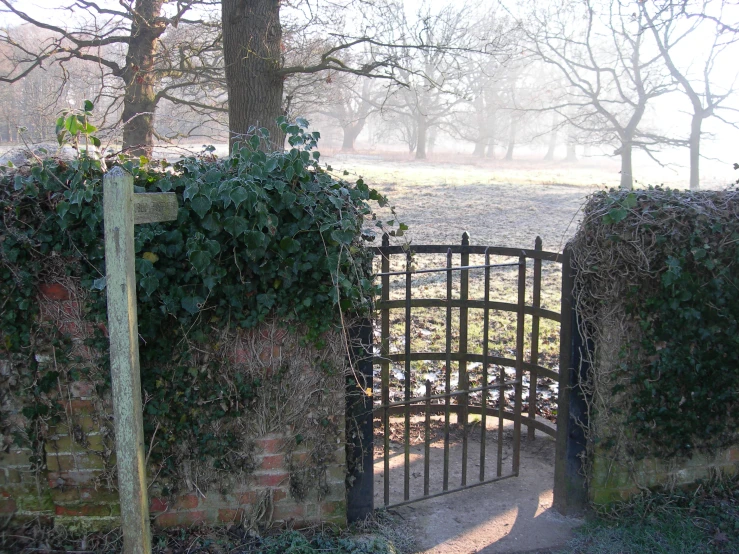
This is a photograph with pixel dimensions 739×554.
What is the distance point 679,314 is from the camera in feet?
12.0

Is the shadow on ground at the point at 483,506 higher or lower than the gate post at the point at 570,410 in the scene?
lower

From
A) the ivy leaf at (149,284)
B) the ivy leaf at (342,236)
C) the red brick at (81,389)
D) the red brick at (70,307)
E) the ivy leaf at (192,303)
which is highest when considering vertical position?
the ivy leaf at (342,236)

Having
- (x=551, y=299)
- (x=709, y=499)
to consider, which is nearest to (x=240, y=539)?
(x=709, y=499)

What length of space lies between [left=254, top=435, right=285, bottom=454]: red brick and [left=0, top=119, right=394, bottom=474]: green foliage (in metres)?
0.14

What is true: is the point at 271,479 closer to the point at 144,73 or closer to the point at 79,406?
the point at 79,406

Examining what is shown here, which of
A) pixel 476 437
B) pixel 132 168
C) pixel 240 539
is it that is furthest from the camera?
pixel 476 437

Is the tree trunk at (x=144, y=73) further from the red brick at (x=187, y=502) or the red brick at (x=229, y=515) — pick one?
the red brick at (x=229, y=515)

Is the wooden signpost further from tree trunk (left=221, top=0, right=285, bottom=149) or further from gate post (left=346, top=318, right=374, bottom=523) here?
tree trunk (left=221, top=0, right=285, bottom=149)

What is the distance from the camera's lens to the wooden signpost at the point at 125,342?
91.5 inches

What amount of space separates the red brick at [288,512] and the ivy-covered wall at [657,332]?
1.90 metres

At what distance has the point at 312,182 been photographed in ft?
10.6

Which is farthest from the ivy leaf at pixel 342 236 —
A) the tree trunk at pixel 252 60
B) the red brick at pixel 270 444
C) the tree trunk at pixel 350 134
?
the tree trunk at pixel 350 134

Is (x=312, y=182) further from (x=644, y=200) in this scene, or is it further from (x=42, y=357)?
(x=644, y=200)

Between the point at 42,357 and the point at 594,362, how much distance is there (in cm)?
333
